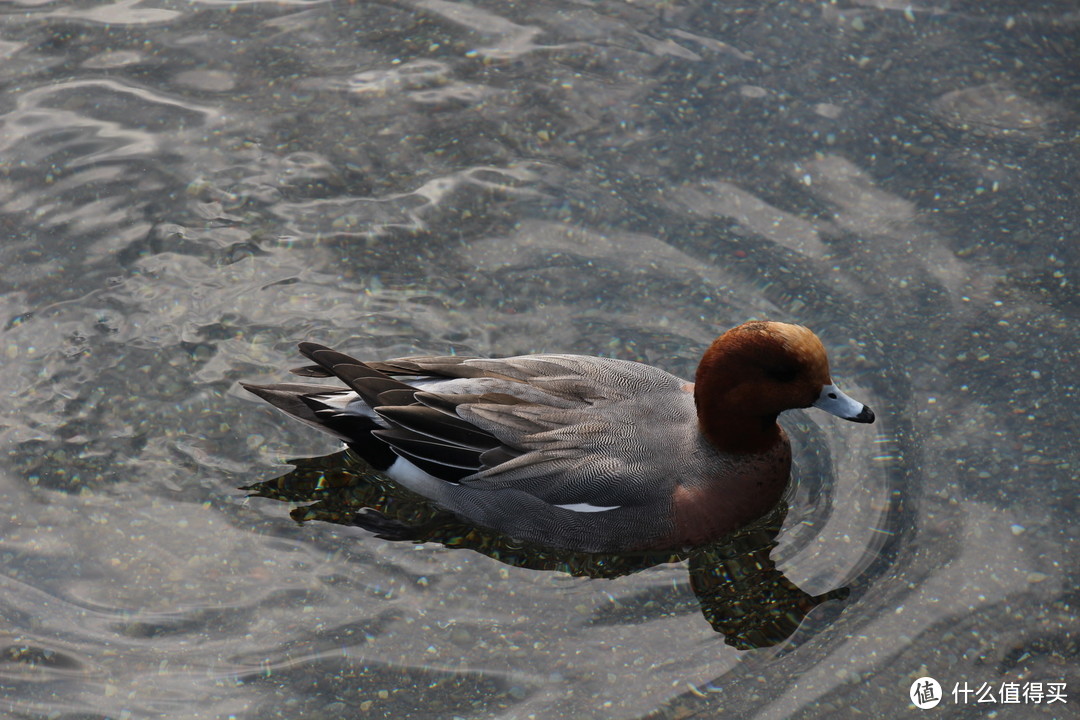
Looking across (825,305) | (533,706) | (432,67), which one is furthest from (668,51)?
(533,706)

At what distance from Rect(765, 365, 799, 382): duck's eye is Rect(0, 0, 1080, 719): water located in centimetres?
79

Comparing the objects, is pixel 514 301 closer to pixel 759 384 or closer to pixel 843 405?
pixel 759 384

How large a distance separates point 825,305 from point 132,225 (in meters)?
3.98

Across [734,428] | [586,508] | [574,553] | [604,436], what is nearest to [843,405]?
[734,428]

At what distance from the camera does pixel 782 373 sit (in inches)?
199

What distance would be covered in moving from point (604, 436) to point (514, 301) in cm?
141

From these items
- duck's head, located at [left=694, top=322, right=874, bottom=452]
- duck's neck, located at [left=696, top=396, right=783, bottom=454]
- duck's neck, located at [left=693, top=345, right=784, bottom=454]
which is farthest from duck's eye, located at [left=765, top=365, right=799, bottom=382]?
duck's neck, located at [left=696, top=396, right=783, bottom=454]

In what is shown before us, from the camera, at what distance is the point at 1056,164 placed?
7.07m

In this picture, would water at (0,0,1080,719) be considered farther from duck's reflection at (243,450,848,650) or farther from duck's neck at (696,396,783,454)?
duck's neck at (696,396,783,454)

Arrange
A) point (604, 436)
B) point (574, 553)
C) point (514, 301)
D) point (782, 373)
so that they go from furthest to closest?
1. point (514, 301)
2. point (574, 553)
3. point (604, 436)
4. point (782, 373)

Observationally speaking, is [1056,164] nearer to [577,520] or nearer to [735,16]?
[735,16]

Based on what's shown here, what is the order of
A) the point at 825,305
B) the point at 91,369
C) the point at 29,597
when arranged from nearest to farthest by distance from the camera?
the point at 29,597 < the point at 91,369 < the point at 825,305

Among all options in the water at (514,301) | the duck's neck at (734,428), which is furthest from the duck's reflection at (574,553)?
the duck's neck at (734,428)

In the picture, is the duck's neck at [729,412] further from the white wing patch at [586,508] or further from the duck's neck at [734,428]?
the white wing patch at [586,508]
